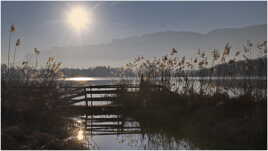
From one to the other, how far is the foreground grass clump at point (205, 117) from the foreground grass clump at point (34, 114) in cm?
229

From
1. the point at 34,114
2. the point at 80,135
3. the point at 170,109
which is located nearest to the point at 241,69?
the point at 170,109

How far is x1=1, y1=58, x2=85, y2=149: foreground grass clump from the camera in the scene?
5.82 metres

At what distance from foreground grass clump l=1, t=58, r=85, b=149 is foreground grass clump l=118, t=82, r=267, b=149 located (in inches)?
90.0

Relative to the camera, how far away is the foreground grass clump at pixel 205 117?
20.4 ft

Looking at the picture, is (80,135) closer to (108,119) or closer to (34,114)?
(34,114)

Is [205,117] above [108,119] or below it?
above

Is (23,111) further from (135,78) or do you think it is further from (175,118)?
(135,78)

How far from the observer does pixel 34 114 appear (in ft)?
23.1

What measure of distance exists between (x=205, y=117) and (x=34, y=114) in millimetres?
4070

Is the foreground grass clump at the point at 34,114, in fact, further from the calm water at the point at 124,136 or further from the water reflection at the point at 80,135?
the calm water at the point at 124,136

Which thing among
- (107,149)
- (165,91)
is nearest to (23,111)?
(107,149)

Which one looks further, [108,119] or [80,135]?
[108,119]

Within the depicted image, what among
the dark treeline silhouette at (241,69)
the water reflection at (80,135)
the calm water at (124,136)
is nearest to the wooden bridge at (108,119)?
the calm water at (124,136)

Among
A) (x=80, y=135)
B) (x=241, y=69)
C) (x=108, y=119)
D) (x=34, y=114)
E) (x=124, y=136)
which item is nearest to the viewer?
(x=34, y=114)
